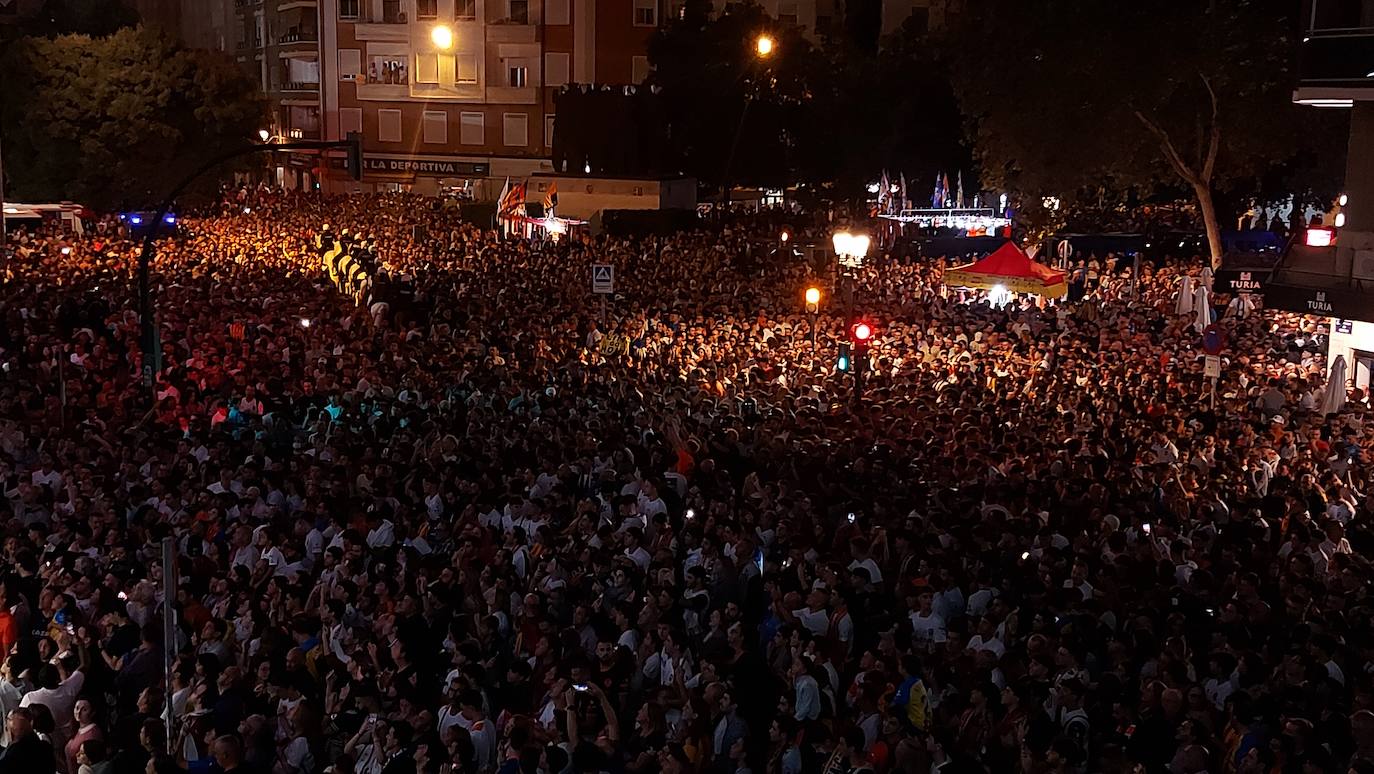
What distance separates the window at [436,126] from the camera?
6600 centimetres

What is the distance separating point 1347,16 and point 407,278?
17.5 meters

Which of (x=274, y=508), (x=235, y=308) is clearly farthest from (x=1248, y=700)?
(x=235, y=308)

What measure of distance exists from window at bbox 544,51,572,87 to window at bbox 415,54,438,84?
5075 millimetres

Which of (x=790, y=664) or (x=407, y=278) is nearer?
(x=790, y=664)

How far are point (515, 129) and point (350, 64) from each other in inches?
327

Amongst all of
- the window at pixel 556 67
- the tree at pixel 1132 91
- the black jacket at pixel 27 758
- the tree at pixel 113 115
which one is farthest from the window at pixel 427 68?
the black jacket at pixel 27 758

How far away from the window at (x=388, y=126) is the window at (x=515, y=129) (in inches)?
192

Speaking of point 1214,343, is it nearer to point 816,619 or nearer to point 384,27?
point 816,619

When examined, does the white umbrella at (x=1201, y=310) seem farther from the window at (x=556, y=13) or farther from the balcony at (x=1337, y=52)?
the window at (x=556, y=13)

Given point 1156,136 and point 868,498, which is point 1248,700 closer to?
point 868,498

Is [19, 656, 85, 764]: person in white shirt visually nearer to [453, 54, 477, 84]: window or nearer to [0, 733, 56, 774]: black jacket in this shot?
[0, 733, 56, 774]: black jacket

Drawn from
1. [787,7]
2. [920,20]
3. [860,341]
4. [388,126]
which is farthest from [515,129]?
[860,341]

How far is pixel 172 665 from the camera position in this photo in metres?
9.05

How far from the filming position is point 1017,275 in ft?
81.6
